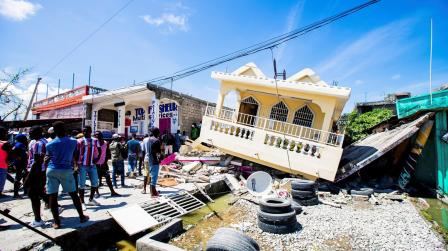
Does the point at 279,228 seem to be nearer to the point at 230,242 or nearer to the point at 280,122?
the point at 230,242

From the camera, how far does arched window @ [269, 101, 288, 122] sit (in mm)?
14000

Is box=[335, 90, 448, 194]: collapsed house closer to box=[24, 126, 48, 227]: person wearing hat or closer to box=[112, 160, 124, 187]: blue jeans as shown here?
box=[112, 160, 124, 187]: blue jeans

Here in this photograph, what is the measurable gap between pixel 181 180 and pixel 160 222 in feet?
13.9

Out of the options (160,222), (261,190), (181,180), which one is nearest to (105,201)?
(160,222)

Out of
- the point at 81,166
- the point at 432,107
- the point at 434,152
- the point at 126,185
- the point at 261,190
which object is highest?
the point at 432,107

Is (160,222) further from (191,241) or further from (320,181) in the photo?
(320,181)

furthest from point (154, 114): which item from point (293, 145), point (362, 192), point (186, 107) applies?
point (362, 192)

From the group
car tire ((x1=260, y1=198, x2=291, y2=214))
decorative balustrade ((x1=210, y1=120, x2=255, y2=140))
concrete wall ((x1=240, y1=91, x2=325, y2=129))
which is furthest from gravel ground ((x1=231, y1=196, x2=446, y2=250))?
concrete wall ((x1=240, y1=91, x2=325, y2=129))

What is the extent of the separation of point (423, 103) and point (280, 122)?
A: 18.1 ft

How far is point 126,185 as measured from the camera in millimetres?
8680

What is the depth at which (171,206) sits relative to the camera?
652cm

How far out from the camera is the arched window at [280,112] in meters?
14.0

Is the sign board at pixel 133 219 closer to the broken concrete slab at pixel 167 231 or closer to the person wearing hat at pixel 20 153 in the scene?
the broken concrete slab at pixel 167 231

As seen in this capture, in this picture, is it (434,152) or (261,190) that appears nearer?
(261,190)
